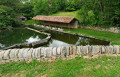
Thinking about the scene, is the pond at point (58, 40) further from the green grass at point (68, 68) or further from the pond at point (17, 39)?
the green grass at point (68, 68)

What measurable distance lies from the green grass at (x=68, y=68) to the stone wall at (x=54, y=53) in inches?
12.8

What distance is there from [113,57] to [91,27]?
1305cm

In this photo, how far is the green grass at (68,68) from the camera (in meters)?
4.47

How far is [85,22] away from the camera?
1866 cm

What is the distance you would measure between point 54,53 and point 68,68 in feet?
4.54

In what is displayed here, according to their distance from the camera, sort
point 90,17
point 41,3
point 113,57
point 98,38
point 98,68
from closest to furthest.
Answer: point 98,68 < point 113,57 < point 98,38 < point 90,17 < point 41,3

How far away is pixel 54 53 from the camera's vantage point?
5.65 meters

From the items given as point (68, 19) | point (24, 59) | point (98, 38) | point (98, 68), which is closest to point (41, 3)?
point (68, 19)

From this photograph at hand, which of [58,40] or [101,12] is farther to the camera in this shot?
[101,12]

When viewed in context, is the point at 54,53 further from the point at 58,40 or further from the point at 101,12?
the point at 101,12

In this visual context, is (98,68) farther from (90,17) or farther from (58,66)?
(90,17)

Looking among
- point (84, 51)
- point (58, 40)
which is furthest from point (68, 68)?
point (58, 40)

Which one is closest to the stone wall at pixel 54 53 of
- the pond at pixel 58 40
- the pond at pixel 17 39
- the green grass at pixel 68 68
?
the green grass at pixel 68 68

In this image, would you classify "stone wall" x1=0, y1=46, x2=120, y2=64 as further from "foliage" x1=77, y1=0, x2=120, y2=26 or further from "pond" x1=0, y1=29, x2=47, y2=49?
"foliage" x1=77, y1=0, x2=120, y2=26
